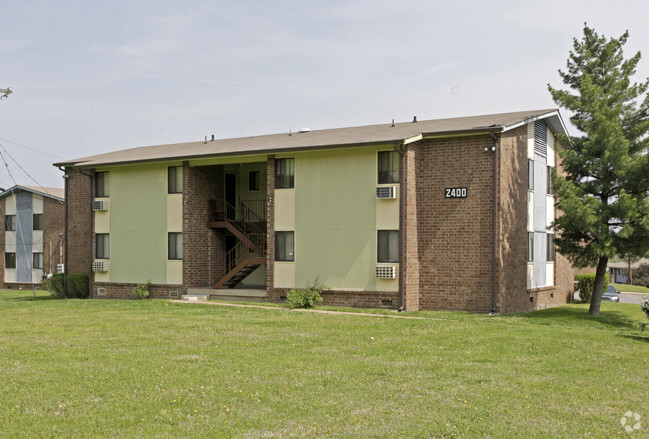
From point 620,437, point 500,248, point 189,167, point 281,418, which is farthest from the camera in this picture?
point 189,167

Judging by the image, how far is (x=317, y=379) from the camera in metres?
10.3

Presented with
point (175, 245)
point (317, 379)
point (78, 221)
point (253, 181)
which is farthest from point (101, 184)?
point (317, 379)

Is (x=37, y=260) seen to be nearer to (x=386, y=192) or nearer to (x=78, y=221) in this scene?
(x=78, y=221)

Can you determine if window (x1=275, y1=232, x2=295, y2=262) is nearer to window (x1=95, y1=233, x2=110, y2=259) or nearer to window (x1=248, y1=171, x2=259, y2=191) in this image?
window (x1=248, y1=171, x2=259, y2=191)

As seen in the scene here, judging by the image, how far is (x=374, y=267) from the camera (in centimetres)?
2216

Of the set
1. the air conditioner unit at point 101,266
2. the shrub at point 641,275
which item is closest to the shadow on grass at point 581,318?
the air conditioner unit at point 101,266

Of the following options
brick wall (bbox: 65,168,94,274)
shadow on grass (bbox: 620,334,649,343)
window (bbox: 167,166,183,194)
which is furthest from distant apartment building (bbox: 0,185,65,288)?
shadow on grass (bbox: 620,334,649,343)

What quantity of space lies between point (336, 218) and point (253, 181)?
24.3ft

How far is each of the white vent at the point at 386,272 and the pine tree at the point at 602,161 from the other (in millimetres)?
5456

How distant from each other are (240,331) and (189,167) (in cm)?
1216

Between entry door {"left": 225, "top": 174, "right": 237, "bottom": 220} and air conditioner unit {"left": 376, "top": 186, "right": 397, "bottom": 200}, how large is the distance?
8.91 meters

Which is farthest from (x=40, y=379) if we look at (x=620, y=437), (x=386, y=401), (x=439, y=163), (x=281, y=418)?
(x=439, y=163)

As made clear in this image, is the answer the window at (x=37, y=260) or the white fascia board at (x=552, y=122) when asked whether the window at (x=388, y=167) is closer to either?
the white fascia board at (x=552, y=122)

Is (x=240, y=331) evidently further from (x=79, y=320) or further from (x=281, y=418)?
(x=281, y=418)
